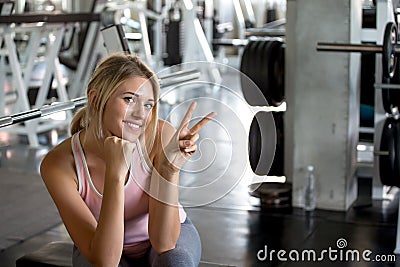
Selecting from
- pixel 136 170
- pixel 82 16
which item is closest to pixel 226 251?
pixel 136 170

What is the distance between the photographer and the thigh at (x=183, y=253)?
1.63 metres

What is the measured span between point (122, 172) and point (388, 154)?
2.03 meters

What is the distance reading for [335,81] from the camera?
341 centimetres

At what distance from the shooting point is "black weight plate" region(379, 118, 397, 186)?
323cm

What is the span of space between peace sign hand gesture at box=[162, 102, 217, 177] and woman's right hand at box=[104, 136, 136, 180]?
0.08 meters

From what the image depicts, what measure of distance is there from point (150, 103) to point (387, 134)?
2026mm

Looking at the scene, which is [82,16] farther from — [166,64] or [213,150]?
[213,150]

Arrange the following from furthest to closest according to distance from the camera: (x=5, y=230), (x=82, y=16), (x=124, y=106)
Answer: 1. (x=82, y=16)
2. (x=5, y=230)
3. (x=124, y=106)

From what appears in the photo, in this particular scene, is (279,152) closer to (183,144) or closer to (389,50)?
(389,50)

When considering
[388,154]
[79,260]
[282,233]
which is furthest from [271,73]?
[79,260]

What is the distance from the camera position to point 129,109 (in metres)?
1.54

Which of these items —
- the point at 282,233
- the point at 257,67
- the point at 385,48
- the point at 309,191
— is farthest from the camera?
the point at 257,67

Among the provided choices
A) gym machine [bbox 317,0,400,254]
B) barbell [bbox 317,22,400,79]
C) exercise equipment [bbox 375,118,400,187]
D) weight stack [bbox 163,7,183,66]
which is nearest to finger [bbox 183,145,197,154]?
gym machine [bbox 317,0,400,254]

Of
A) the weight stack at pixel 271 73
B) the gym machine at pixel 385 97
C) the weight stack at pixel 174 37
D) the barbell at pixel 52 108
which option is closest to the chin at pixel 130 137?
the barbell at pixel 52 108
